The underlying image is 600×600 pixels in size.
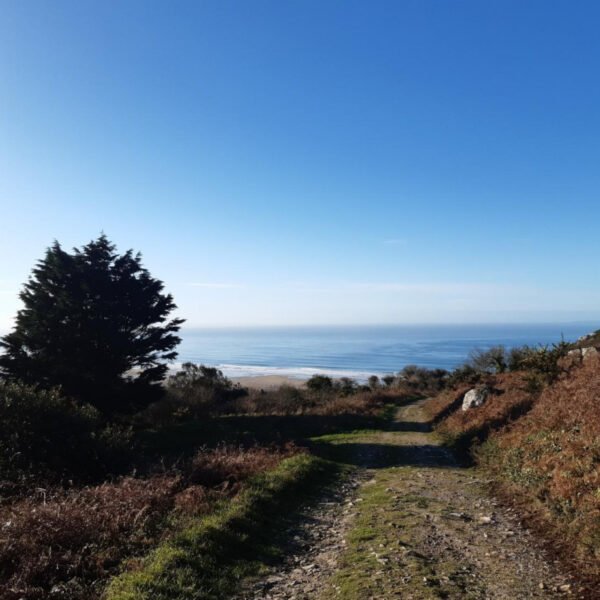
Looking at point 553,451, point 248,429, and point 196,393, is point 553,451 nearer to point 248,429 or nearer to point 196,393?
point 248,429

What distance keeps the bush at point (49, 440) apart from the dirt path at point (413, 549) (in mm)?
6964

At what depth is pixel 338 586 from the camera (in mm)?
5980

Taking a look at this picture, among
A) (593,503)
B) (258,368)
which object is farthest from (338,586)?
(258,368)

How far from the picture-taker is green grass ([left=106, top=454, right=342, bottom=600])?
5.73 m

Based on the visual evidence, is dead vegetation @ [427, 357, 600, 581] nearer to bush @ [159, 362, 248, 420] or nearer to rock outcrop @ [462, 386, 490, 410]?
rock outcrop @ [462, 386, 490, 410]

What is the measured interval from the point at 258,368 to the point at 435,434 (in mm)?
79921

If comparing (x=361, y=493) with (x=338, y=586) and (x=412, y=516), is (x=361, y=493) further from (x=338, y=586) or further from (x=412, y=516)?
(x=338, y=586)

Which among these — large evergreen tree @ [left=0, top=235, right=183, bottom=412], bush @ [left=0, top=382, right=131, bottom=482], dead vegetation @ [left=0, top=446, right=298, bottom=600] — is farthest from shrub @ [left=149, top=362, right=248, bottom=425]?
dead vegetation @ [left=0, top=446, right=298, bottom=600]

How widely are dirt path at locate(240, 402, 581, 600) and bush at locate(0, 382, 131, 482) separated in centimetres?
696

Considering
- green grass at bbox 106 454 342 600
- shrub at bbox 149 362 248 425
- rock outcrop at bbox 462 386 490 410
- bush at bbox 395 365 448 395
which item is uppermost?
green grass at bbox 106 454 342 600

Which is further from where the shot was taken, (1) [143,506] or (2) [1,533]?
(1) [143,506]

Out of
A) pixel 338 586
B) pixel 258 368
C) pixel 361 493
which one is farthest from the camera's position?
pixel 258 368

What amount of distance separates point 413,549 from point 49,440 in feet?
34.7

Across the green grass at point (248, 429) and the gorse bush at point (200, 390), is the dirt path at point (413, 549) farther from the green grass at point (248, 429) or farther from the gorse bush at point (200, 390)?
the gorse bush at point (200, 390)
